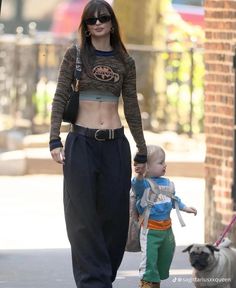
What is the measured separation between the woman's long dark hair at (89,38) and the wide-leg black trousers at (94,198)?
45 centimetres

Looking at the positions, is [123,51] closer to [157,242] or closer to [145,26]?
[157,242]

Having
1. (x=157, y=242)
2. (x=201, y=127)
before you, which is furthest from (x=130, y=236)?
(x=201, y=127)

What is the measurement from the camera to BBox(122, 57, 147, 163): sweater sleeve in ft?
26.5

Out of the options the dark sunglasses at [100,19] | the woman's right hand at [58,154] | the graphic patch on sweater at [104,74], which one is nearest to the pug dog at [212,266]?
the woman's right hand at [58,154]

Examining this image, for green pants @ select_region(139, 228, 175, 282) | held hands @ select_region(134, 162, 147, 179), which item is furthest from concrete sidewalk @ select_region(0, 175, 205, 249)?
held hands @ select_region(134, 162, 147, 179)

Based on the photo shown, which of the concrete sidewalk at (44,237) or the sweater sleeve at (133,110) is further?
the concrete sidewalk at (44,237)

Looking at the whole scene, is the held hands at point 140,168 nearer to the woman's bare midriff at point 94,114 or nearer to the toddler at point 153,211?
the toddler at point 153,211

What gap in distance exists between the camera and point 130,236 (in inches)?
337

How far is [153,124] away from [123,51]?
1277cm

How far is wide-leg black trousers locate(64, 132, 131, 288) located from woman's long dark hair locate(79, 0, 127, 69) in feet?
1.49

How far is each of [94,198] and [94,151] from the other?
27cm

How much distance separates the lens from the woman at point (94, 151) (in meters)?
7.82

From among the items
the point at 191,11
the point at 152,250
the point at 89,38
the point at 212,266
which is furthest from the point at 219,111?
the point at 191,11

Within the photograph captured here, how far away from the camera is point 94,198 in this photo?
786 centimetres
